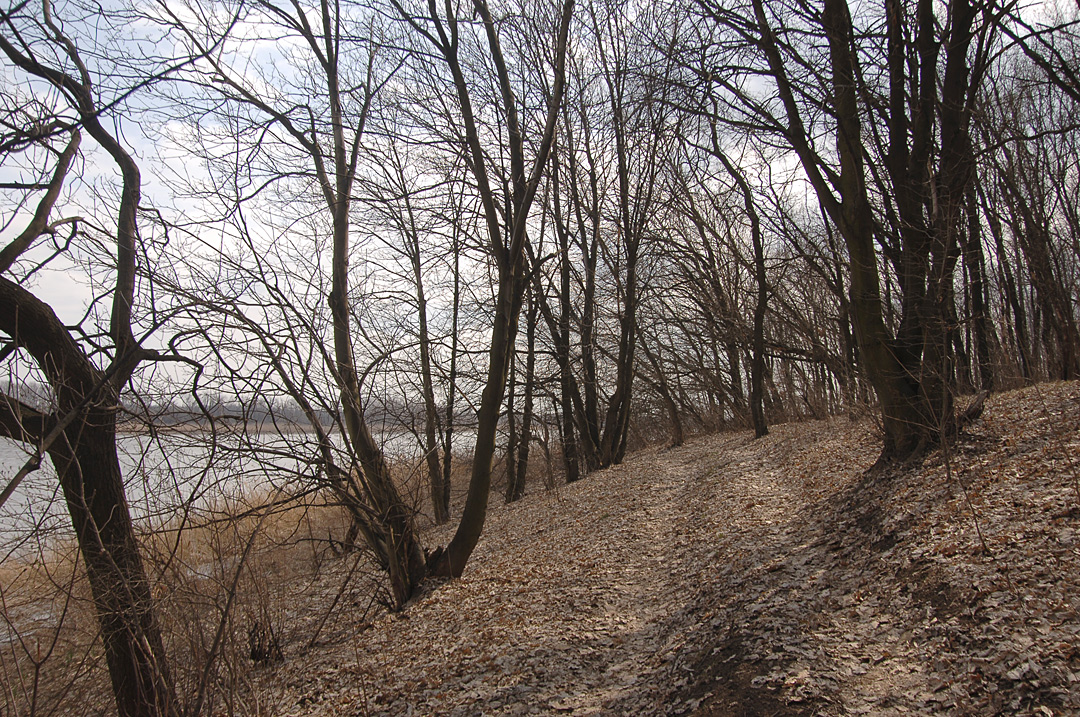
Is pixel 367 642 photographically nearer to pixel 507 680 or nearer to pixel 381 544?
pixel 381 544

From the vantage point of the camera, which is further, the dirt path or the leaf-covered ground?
the dirt path

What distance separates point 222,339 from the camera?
5.23m

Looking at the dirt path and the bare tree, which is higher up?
the bare tree

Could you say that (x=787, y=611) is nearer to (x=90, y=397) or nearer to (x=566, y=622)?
(x=566, y=622)

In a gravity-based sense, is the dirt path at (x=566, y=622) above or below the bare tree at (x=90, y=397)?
below

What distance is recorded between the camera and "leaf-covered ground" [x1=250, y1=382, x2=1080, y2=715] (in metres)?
3.41

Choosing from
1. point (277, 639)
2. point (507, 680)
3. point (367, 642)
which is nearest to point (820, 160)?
point (507, 680)

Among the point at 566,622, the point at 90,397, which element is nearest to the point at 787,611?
the point at 566,622

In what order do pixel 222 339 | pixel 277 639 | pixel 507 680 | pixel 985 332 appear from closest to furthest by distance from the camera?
pixel 507 680
pixel 222 339
pixel 277 639
pixel 985 332

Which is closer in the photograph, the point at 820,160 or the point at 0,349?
the point at 0,349

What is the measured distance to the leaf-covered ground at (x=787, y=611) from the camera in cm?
341

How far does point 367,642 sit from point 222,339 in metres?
3.56

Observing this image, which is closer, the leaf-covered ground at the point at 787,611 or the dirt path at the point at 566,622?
the leaf-covered ground at the point at 787,611

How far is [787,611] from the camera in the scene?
4.54 meters
